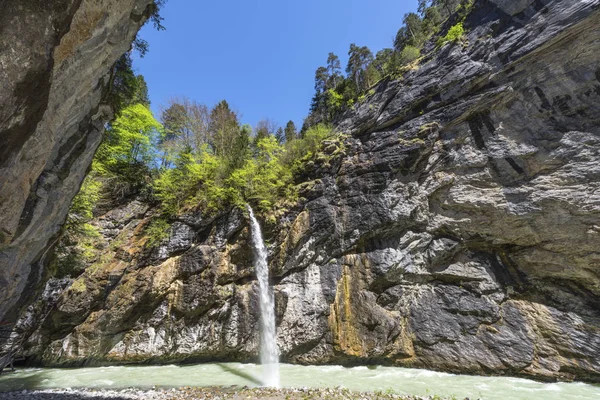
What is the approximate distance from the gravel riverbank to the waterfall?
199 cm

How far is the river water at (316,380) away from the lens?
773 centimetres

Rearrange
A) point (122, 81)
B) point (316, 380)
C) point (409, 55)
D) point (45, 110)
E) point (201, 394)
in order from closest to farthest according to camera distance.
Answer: point (45, 110) → point (201, 394) → point (316, 380) → point (122, 81) → point (409, 55)

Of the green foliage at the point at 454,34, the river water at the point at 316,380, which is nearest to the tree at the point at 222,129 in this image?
the river water at the point at 316,380

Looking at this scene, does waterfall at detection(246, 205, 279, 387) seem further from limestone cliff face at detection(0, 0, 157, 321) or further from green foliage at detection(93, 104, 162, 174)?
green foliage at detection(93, 104, 162, 174)

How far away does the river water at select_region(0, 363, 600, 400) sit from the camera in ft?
25.4

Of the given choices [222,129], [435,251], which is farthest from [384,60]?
[435,251]

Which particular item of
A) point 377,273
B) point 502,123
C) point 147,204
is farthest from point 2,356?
point 502,123

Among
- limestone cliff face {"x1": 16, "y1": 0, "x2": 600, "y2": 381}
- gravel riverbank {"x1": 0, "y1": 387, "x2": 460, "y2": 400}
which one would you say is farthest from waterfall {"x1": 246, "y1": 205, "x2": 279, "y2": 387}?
gravel riverbank {"x1": 0, "y1": 387, "x2": 460, "y2": 400}

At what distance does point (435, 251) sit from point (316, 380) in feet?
23.4

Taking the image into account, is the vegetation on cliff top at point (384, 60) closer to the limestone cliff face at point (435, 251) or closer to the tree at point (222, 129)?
the limestone cliff face at point (435, 251)

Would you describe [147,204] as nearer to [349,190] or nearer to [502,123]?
[349,190]

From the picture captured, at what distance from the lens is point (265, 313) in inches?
466

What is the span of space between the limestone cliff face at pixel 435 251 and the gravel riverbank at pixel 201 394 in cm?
336

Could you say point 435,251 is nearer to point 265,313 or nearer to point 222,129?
point 265,313
